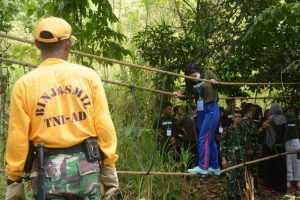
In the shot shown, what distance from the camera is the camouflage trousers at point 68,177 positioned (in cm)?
163

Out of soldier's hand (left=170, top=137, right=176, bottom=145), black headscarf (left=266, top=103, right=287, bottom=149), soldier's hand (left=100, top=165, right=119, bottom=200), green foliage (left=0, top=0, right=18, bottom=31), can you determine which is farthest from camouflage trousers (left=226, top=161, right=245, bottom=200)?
soldier's hand (left=100, top=165, right=119, bottom=200)

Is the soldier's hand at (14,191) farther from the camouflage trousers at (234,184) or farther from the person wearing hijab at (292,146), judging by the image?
the person wearing hijab at (292,146)

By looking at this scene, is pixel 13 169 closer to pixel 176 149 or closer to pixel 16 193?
pixel 16 193

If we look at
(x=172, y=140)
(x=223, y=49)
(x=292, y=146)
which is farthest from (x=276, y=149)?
(x=223, y=49)

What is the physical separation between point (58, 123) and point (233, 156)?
3654 millimetres

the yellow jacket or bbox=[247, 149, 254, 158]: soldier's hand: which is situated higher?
bbox=[247, 149, 254, 158]: soldier's hand

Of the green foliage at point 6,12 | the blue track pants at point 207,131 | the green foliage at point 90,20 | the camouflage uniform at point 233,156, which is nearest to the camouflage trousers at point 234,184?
the camouflage uniform at point 233,156

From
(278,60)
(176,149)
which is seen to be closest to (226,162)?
(176,149)

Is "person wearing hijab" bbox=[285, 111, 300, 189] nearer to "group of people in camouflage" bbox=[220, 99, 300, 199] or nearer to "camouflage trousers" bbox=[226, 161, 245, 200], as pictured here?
"group of people in camouflage" bbox=[220, 99, 300, 199]

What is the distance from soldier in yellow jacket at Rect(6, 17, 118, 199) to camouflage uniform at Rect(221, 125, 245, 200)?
3.53m

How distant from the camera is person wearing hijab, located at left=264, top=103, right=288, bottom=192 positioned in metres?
5.25

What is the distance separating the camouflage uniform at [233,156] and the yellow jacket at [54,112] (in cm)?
355

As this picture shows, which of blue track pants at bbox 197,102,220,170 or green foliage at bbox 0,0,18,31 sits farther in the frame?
green foliage at bbox 0,0,18,31

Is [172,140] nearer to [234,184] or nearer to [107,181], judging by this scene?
[234,184]
